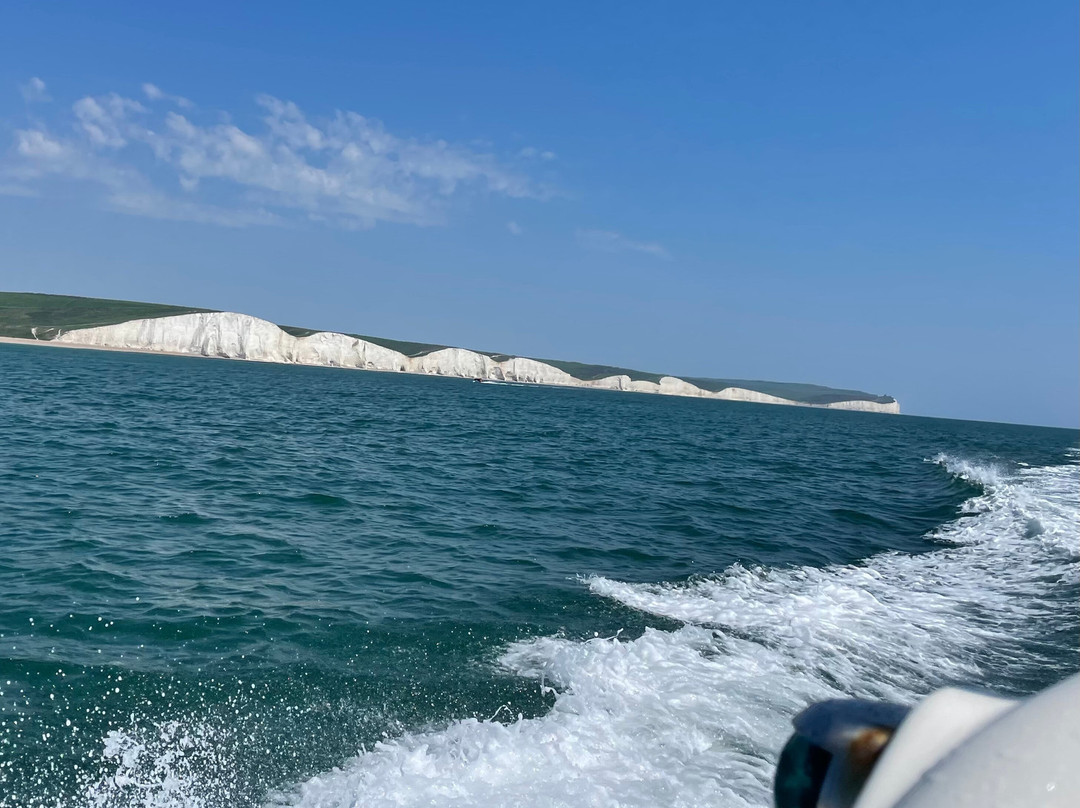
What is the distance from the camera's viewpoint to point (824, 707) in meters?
1.59

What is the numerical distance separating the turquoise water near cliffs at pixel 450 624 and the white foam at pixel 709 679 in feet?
0.12

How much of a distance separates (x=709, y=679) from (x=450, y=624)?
338cm

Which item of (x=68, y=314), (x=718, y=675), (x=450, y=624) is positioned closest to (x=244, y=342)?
(x=68, y=314)

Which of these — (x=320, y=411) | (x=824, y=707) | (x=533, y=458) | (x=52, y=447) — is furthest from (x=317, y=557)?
(x=320, y=411)

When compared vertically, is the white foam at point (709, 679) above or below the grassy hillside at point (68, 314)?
below

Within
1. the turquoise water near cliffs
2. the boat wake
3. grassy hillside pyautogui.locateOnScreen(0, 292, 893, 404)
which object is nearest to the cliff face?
grassy hillside pyautogui.locateOnScreen(0, 292, 893, 404)

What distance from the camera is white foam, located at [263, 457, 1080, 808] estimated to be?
5.64m

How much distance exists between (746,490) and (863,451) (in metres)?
27.3

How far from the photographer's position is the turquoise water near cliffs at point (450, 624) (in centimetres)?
589

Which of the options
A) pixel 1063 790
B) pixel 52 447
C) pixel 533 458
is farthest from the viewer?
pixel 533 458

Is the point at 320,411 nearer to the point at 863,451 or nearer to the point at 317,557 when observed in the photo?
the point at 317,557

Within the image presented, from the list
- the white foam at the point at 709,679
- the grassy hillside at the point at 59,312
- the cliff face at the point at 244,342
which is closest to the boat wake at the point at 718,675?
the white foam at the point at 709,679

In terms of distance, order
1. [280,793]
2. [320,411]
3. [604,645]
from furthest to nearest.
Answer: [320,411] → [604,645] → [280,793]

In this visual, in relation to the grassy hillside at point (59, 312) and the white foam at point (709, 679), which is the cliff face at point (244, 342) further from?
the white foam at point (709, 679)
